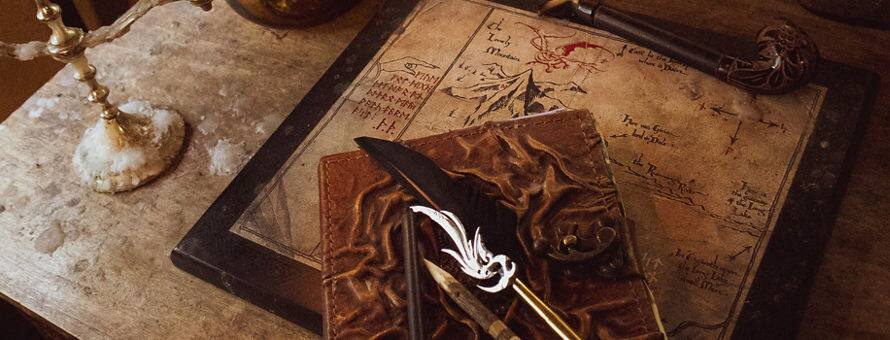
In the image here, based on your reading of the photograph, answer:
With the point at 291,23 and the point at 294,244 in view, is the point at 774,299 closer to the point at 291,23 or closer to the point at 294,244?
the point at 294,244

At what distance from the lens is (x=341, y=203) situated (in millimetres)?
1050

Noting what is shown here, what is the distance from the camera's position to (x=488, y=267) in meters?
0.91

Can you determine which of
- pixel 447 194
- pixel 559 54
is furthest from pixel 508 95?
pixel 447 194

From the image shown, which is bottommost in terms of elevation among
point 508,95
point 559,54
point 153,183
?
point 153,183

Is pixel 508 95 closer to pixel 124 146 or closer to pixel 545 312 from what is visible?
pixel 545 312

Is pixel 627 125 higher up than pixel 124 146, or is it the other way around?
pixel 627 125

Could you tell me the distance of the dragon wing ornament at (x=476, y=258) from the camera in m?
0.90

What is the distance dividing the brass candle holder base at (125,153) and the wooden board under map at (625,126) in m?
0.24

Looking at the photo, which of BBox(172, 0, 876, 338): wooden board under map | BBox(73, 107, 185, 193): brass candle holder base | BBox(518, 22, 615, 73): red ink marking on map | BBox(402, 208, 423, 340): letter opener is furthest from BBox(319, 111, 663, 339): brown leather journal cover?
BBox(73, 107, 185, 193): brass candle holder base

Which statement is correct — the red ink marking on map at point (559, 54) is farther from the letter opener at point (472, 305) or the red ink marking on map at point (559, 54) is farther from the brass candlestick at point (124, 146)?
the brass candlestick at point (124, 146)

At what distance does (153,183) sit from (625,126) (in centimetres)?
85

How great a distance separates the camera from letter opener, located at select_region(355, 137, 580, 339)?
2.93 ft

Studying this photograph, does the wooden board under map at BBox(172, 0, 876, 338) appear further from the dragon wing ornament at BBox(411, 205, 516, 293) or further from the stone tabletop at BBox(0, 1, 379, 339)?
the dragon wing ornament at BBox(411, 205, 516, 293)

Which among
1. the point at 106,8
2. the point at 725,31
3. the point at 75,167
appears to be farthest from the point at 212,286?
the point at 106,8
